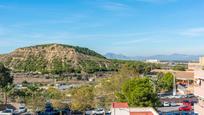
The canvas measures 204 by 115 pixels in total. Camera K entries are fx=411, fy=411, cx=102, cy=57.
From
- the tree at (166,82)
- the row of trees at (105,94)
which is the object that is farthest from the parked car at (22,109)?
the tree at (166,82)

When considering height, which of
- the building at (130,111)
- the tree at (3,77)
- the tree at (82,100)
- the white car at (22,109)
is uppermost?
the tree at (3,77)

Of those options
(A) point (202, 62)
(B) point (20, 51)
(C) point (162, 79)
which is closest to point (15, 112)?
(A) point (202, 62)

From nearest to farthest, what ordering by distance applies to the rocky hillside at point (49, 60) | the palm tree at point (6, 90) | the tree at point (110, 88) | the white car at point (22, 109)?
the tree at point (110, 88)
the white car at point (22, 109)
the palm tree at point (6, 90)
the rocky hillside at point (49, 60)

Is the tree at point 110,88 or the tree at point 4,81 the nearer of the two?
the tree at point 110,88

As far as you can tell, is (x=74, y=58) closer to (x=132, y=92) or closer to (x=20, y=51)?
(x=20, y=51)

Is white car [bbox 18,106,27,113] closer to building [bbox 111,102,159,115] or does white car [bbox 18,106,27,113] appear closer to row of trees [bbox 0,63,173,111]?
row of trees [bbox 0,63,173,111]

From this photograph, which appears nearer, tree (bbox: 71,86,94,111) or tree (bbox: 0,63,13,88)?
tree (bbox: 71,86,94,111)

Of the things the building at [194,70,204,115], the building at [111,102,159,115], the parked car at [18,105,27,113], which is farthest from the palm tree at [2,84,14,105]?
the building at [194,70,204,115]

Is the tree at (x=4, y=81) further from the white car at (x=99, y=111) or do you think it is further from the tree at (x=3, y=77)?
the white car at (x=99, y=111)

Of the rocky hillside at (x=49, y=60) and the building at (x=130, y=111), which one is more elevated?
the rocky hillside at (x=49, y=60)
